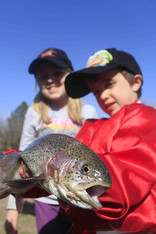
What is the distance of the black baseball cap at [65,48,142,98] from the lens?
2422 mm

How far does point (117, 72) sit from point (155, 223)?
164 cm

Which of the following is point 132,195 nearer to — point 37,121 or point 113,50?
point 113,50

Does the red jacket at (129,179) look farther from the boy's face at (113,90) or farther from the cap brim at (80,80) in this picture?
the cap brim at (80,80)

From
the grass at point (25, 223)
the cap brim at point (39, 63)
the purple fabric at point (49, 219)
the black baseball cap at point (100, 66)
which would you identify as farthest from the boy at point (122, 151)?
the grass at point (25, 223)

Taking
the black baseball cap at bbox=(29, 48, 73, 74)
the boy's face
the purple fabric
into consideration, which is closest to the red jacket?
the boy's face

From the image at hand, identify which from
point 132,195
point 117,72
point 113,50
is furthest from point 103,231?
point 113,50

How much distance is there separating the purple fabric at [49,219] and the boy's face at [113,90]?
1.94 m

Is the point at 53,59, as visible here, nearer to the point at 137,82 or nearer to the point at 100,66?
the point at 100,66

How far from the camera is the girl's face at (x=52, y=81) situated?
3.80 meters

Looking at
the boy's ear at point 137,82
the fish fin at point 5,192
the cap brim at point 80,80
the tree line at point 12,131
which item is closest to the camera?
the fish fin at point 5,192

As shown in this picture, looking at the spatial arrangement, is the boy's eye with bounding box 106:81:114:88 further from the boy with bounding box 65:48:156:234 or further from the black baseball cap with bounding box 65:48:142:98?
the black baseball cap with bounding box 65:48:142:98

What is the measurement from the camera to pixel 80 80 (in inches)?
115

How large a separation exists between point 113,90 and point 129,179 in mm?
1229

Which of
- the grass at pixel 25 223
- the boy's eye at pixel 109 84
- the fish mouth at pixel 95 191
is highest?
the boy's eye at pixel 109 84
